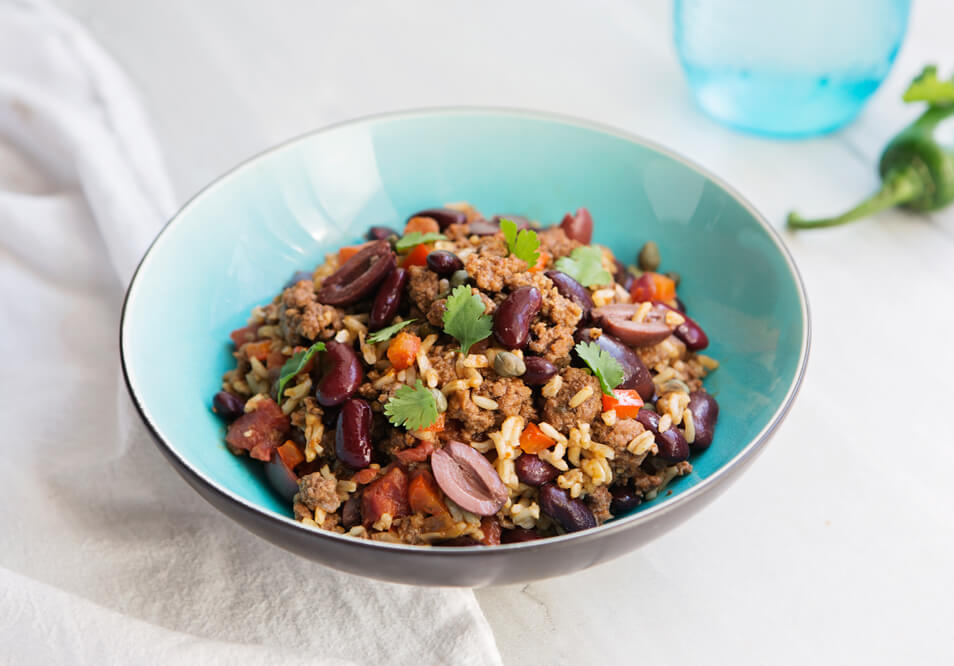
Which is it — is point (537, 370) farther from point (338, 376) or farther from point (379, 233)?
point (379, 233)

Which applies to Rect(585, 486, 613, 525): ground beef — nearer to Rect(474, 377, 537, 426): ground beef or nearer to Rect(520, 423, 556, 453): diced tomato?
Rect(520, 423, 556, 453): diced tomato

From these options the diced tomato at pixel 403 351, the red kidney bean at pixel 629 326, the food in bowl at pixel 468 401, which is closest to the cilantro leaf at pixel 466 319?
the food in bowl at pixel 468 401

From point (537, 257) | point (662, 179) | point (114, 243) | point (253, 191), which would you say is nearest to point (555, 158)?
point (662, 179)

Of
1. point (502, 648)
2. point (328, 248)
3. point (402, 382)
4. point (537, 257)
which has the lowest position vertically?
point (502, 648)

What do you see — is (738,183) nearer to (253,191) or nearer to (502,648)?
(253,191)

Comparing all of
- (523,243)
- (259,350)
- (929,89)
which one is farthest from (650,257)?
(929,89)

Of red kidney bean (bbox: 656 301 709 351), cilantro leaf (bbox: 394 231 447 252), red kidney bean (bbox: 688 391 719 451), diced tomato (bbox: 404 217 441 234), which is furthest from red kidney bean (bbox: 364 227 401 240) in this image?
red kidney bean (bbox: 688 391 719 451)

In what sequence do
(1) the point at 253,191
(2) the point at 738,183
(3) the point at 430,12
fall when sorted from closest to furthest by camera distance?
(1) the point at 253,191, (2) the point at 738,183, (3) the point at 430,12

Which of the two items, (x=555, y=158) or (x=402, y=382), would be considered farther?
(x=555, y=158)

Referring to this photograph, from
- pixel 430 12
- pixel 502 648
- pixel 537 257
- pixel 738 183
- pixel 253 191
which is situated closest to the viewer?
pixel 502 648
